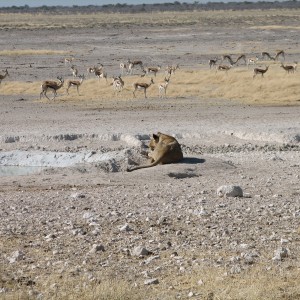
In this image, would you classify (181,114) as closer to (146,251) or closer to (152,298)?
(146,251)

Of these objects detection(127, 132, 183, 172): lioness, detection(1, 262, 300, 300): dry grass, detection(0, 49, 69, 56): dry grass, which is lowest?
detection(0, 49, 69, 56): dry grass

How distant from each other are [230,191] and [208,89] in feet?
58.7

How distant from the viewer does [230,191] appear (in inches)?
477

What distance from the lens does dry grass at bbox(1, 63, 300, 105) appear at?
2775 centimetres

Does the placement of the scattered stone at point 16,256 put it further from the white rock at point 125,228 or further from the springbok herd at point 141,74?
the springbok herd at point 141,74

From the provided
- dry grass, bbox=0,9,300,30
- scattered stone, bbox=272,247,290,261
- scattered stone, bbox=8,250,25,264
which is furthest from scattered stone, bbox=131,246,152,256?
dry grass, bbox=0,9,300,30

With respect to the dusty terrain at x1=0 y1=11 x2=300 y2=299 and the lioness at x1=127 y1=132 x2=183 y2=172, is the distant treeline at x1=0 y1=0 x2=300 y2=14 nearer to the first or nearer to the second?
the dusty terrain at x1=0 y1=11 x2=300 y2=299

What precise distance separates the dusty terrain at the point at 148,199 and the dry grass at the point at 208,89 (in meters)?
0.15

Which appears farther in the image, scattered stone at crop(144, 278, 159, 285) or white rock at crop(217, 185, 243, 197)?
white rock at crop(217, 185, 243, 197)

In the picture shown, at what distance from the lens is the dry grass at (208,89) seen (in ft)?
91.0

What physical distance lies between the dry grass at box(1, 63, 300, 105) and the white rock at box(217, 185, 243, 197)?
14.3 m

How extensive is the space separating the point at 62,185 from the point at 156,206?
252 cm

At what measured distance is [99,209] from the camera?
442 inches

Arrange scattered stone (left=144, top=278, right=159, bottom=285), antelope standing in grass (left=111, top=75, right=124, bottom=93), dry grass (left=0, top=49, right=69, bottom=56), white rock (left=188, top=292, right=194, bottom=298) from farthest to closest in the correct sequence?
dry grass (left=0, top=49, right=69, bottom=56) < antelope standing in grass (left=111, top=75, right=124, bottom=93) < scattered stone (left=144, top=278, right=159, bottom=285) < white rock (left=188, top=292, right=194, bottom=298)
